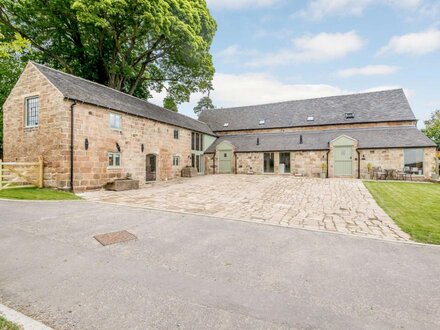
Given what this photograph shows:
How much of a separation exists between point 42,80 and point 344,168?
24.3 m

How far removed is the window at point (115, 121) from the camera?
1494cm

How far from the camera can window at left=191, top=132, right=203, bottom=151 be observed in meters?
24.9

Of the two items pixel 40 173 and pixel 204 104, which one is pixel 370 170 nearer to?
pixel 40 173

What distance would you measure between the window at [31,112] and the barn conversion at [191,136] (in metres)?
0.06

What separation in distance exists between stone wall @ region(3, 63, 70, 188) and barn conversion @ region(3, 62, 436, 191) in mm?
55

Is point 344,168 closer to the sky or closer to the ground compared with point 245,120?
closer to the ground

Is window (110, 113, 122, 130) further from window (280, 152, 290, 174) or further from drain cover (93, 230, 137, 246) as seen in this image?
window (280, 152, 290, 174)

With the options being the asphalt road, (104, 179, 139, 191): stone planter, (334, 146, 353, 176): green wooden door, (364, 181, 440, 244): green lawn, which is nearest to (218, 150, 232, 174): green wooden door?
(334, 146, 353, 176): green wooden door

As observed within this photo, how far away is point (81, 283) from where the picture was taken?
11.3 ft

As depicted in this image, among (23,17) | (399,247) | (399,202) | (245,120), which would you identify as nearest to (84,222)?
(399,247)

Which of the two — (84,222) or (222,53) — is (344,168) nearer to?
(222,53)

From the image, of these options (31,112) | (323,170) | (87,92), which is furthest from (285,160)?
(31,112)

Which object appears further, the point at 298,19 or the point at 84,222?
the point at 298,19

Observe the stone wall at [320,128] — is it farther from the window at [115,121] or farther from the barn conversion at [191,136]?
the window at [115,121]
